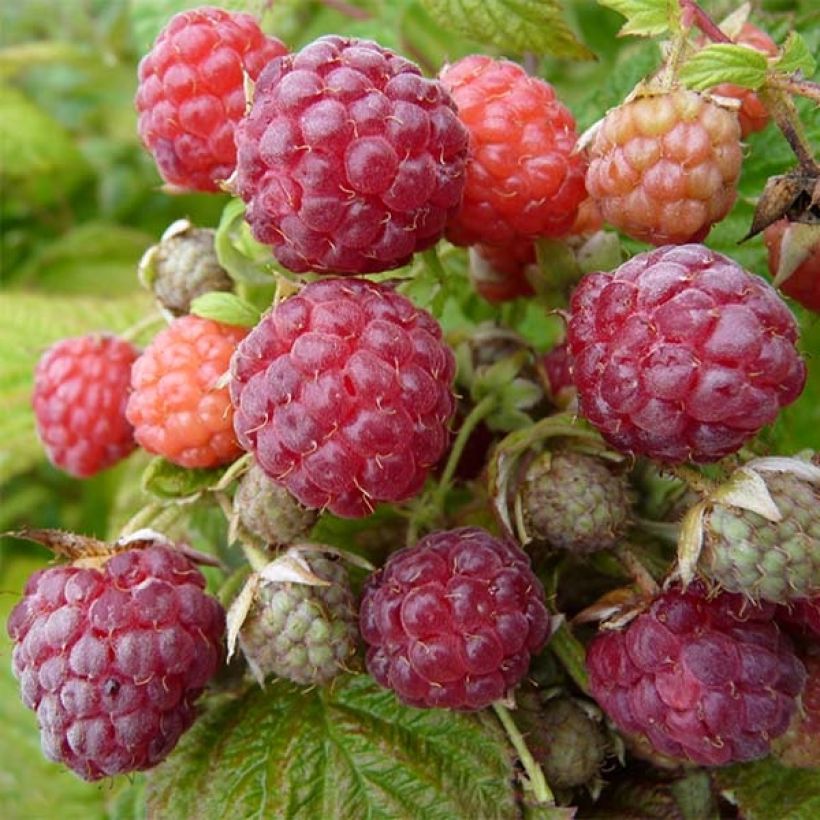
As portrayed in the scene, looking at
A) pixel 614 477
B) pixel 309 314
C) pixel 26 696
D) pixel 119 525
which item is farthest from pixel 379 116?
pixel 119 525

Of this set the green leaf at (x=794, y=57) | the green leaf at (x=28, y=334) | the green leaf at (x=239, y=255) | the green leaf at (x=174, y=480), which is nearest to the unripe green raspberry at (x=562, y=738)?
the green leaf at (x=174, y=480)

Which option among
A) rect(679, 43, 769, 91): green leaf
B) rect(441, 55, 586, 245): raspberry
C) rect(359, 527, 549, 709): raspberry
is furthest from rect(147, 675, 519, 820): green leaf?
rect(679, 43, 769, 91): green leaf

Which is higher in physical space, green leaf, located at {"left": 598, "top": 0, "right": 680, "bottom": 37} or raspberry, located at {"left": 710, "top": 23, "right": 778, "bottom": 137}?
green leaf, located at {"left": 598, "top": 0, "right": 680, "bottom": 37}

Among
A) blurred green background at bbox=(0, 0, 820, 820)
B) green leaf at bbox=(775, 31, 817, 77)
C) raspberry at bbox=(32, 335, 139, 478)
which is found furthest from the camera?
blurred green background at bbox=(0, 0, 820, 820)

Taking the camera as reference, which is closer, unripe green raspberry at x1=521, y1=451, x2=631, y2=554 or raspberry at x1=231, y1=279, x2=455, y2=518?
raspberry at x1=231, y1=279, x2=455, y2=518

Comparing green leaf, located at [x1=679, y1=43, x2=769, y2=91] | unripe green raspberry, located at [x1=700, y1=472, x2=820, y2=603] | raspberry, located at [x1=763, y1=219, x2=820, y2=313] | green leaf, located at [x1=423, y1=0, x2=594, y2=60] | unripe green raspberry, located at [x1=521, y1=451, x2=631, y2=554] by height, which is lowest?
unripe green raspberry, located at [x1=521, y1=451, x2=631, y2=554]

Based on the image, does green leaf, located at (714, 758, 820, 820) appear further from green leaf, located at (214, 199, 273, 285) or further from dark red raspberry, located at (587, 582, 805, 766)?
green leaf, located at (214, 199, 273, 285)

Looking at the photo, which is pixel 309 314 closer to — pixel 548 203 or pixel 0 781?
pixel 548 203
